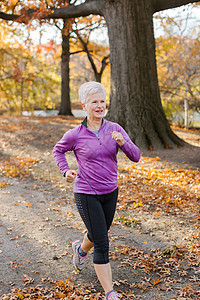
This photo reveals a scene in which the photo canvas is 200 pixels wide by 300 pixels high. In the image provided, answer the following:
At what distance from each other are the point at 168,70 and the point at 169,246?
50.9 feet

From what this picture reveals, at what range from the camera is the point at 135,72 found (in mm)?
9039

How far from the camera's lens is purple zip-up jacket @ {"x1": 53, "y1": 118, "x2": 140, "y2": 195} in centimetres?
283

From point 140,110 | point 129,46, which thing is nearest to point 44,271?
point 140,110

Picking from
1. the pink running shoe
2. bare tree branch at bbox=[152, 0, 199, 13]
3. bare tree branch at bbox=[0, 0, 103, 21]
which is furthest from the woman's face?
bare tree branch at bbox=[0, 0, 103, 21]

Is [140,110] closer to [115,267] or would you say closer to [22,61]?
[115,267]

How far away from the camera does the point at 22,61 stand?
25172mm

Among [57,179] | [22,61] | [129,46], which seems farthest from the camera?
[22,61]

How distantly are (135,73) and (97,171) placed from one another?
6715 mm

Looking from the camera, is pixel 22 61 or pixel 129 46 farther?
pixel 22 61

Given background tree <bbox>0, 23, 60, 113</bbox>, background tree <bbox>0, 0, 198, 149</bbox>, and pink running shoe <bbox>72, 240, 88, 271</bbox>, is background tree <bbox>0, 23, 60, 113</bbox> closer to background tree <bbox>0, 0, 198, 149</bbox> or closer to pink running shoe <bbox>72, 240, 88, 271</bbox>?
background tree <bbox>0, 0, 198, 149</bbox>

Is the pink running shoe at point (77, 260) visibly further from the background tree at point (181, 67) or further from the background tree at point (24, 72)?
the background tree at point (24, 72)

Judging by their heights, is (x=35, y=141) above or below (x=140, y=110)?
below

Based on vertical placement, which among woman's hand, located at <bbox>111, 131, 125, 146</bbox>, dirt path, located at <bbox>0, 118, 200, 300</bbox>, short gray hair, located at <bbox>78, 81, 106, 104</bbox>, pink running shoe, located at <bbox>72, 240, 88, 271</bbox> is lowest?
dirt path, located at <bbox>0, 118, 200, 300</bbox>

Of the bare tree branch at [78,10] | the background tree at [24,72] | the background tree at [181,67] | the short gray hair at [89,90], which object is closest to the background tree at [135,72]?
the bare tree branch at [78,10]
